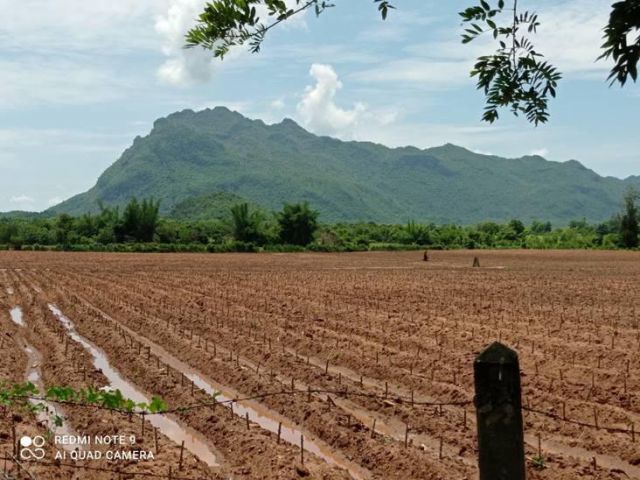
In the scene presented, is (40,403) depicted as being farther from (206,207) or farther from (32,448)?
(206,207)

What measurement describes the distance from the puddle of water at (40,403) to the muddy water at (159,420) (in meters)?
0.91

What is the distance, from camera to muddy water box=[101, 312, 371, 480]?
256 inches

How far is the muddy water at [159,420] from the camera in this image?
6.82m

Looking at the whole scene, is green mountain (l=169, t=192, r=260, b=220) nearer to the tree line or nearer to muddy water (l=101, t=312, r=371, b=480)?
the tree line

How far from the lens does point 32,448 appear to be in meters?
6.00

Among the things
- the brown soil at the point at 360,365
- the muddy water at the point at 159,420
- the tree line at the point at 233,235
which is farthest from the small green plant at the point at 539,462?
the tree line at the point at 233,235

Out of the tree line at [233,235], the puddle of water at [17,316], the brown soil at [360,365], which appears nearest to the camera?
the brown soil at [360,365]

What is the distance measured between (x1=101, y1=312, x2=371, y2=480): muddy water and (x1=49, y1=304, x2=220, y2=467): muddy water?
1.83 feet

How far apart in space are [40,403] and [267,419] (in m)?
2.75

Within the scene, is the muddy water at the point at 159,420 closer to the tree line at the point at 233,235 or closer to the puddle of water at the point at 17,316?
the puddle of water at the point at 17,316

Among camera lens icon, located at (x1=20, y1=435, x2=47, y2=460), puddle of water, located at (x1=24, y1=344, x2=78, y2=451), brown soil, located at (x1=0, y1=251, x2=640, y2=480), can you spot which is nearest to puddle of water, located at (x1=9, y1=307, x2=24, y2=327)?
brown soil, located at (x1=0, y1=251, x2=640, y2=480)

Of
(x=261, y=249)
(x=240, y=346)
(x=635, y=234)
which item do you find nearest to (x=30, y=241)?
(x=261, y=249)

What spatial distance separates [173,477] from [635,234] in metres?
70.6

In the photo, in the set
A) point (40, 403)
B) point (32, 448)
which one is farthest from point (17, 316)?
point (32, 448)
